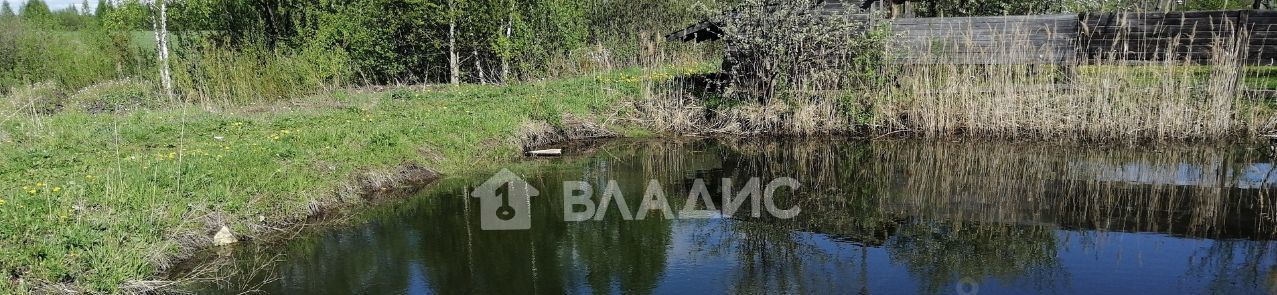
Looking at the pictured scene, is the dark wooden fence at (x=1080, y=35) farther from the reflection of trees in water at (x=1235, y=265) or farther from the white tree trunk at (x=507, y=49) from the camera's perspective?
the white tree trunk at (x=507, y=49)

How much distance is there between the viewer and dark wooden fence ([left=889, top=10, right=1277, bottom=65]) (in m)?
14.0

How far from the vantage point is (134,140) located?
1008cm

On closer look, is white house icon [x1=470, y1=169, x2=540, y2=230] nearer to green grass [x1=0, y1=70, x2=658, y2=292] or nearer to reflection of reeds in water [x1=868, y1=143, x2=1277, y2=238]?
green grass [x1=0, y1=70, x2=658, y2=292]

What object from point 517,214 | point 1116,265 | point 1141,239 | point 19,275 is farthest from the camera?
point 517,214

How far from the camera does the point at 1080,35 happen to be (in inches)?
569

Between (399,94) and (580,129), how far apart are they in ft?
12.1

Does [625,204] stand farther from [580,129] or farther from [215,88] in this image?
[215,88]

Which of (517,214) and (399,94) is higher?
(399,94)

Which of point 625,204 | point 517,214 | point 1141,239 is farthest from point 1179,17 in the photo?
point 517,214

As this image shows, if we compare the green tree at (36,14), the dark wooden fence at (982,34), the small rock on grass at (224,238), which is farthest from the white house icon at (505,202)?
the green tree at (36,14)
